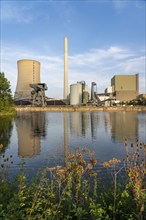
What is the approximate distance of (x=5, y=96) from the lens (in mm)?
67188

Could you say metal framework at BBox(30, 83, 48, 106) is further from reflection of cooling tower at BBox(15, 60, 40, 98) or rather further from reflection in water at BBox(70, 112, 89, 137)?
reflection in water at BBox(70, 112, 89, 137)

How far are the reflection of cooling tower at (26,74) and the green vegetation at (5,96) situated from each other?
105m

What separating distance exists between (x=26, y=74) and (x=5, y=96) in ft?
352

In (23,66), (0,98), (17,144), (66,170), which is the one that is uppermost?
(23,66)

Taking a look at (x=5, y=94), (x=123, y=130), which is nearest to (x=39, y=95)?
(x=5, y=94)

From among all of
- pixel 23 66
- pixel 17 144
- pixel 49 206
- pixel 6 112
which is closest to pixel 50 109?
pixel 23 66

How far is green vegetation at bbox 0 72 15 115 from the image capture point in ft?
210

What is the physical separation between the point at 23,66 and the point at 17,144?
157 m

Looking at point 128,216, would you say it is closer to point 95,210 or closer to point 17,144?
point 95,210

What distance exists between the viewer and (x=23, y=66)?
170875 mm

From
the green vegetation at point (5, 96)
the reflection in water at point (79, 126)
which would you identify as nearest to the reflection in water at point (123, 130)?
the reflection in water at point (79, 126)

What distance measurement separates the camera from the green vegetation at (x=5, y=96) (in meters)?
63.9

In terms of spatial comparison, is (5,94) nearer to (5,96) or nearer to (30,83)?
(5,96)

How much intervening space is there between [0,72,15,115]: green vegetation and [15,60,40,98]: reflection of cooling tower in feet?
344
